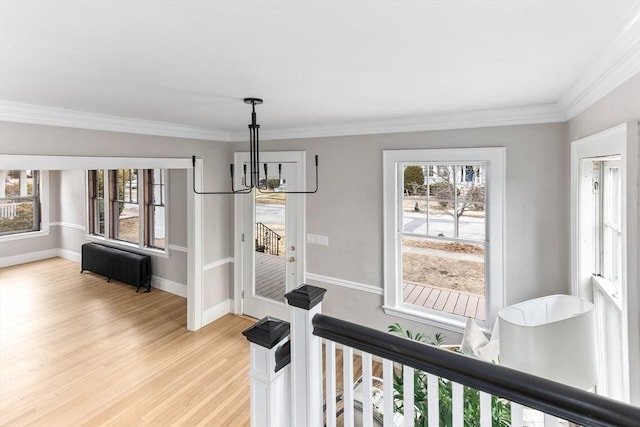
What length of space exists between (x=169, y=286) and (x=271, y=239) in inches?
92.7

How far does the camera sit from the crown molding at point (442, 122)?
8.39 feet

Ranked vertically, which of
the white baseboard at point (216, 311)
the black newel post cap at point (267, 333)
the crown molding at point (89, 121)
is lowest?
the white baseboard at point (216, 311)

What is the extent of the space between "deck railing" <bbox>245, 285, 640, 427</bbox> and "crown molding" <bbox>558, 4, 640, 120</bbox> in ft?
3.92

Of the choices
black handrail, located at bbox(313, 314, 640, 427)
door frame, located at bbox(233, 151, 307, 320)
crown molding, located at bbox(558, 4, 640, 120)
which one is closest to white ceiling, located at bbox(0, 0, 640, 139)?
crown molding, located at bbox(558, 4, 640, 120)

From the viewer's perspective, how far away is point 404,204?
3287mm

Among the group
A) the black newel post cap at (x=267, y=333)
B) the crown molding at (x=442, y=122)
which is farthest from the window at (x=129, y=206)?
the black newel post cap at (x=267, y=333)

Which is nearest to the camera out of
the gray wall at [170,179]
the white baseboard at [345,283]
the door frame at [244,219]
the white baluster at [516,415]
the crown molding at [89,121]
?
the white baluster at [516,415]

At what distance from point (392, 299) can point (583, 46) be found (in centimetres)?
253

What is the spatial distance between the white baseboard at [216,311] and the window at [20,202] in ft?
18.1

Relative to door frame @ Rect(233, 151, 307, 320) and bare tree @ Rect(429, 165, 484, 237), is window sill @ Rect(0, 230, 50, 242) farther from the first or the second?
bare tree @ Rect(429, 165, 484, 237)

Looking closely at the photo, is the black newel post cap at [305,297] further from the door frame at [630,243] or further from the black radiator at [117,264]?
the black radiator at [117,264]

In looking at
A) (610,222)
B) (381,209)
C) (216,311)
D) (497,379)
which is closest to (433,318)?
(381,209)

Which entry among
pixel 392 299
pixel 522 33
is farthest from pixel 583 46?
pixel 392 299

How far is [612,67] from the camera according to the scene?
1458mm
